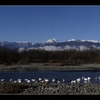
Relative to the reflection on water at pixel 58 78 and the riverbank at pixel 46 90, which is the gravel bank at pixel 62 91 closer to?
the riverbank at pixel 46 90

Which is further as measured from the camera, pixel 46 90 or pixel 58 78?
pixel 58 78

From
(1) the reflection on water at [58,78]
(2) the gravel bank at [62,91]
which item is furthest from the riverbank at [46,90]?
(1) the reflection on water at [58,78]

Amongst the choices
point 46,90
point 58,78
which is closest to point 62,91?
point 46,90

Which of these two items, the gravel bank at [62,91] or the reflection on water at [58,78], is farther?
the reflection on water at [58,78]

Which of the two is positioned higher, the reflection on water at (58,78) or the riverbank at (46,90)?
the riverbank at (46,90)

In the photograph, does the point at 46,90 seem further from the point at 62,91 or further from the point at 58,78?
the point at 58,78

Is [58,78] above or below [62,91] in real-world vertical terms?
below

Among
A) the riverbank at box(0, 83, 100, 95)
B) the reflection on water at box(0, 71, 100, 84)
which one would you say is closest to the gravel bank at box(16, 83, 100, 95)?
the riverbank at box(0, 83, 100, 95)

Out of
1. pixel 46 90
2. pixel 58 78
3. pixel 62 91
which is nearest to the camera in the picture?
pixel 62 91

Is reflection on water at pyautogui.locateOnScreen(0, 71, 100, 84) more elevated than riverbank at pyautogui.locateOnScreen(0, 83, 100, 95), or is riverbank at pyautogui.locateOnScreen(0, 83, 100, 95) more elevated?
riverbank at pyautogui.locateOnScreen(0, 83, 100, 95)

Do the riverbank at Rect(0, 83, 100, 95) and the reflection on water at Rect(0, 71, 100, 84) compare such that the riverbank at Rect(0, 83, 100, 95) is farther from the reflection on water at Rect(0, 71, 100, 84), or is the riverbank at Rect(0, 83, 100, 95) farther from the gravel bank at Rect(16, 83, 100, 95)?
the reflection on water at Rect(0, 71, 100, 84)

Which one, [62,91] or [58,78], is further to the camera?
[58,78]

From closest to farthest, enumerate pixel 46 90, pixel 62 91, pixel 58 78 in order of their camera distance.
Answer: pixel 62 91, pixel 46 90, pixel 58 78

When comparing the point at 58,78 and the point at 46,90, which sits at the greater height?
the point at 46,90
